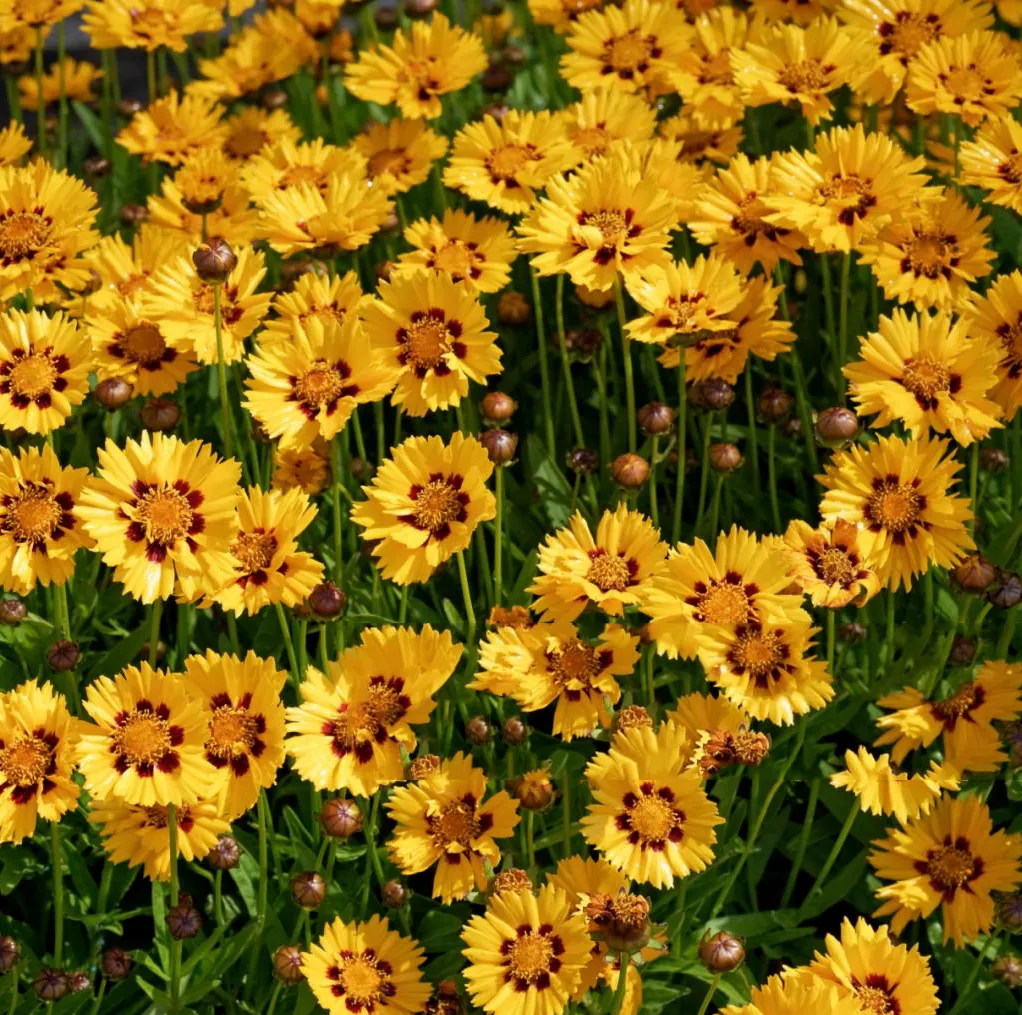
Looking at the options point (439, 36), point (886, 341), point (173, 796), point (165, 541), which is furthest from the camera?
point (439, 36)

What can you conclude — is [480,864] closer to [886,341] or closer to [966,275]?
[886,341]

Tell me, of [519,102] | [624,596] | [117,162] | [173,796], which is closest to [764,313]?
[624,596]

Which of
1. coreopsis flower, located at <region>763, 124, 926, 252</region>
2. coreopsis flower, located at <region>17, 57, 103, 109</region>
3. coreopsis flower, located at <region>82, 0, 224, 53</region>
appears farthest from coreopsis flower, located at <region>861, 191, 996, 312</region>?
coreopsis flower, located at <region>17, 57, 103, 109</region>

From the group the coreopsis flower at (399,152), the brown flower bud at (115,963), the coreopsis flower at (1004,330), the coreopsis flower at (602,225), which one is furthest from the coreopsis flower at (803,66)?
the brown flower bud at (115,963)

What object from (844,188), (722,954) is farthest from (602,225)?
(722,954)

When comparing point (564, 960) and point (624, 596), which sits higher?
point (624, 596)

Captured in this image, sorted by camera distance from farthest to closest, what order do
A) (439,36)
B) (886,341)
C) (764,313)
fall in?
(439,36)
(764,313)
(886,341)

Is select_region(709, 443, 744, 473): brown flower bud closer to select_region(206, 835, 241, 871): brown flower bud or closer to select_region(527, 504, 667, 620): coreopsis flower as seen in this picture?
select_region(527, 504, 667, 620): coreopsis flower
